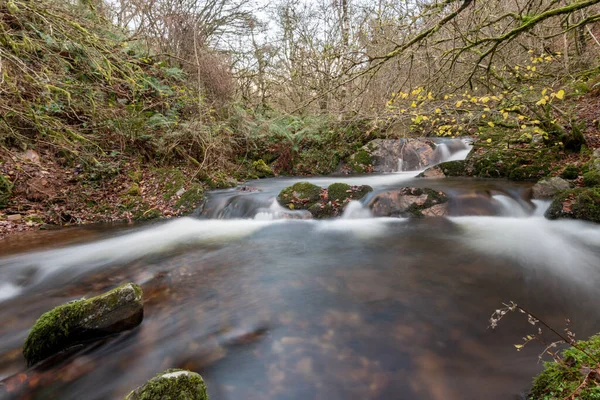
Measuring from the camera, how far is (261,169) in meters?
12.5

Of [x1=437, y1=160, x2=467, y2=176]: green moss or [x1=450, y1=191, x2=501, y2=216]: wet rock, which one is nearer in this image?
[x1=450, y1=191, x2=501, y2=216]: wet rock

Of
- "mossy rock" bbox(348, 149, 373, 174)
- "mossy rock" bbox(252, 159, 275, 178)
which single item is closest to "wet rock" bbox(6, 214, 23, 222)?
"mossy rock" bbox(252, 159, 275, 178)

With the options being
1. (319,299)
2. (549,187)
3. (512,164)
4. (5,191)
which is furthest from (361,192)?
(5,191)

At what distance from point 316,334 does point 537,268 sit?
3.27 metres

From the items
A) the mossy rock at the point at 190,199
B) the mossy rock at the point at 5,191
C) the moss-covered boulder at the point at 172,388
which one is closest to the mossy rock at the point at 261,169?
the mossy rock at the point at 190,199

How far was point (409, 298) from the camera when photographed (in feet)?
11.1

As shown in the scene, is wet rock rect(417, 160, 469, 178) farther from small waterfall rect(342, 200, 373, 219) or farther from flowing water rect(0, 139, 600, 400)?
small waterfall rect(342, 200, 373, 219)

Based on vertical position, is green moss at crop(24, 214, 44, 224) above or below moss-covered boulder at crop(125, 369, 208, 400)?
below

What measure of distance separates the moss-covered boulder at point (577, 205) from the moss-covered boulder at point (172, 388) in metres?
6.45

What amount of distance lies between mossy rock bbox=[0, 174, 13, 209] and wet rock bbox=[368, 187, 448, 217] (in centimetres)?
807

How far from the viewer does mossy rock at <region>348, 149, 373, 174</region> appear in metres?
12.5

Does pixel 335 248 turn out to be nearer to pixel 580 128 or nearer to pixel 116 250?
pixel 116 250

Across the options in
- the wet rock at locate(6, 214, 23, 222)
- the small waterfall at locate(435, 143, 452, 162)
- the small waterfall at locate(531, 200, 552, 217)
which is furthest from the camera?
the small waterfall at locate(435, 143, 452, 162)

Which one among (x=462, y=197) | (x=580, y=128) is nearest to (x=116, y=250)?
(x=462, y=197)
